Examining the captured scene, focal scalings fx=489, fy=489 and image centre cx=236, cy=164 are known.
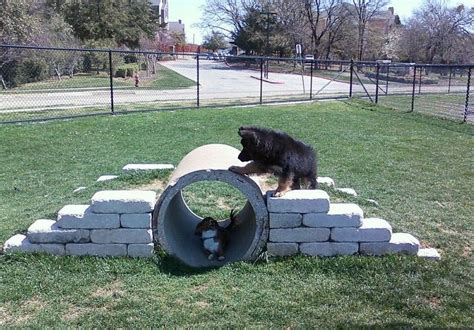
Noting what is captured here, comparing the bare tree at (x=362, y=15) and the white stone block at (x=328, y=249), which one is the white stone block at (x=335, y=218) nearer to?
the white stone block at (x=328, y=249)

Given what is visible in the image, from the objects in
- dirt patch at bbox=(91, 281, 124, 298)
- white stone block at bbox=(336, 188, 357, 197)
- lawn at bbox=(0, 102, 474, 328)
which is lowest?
dirt patch at bbox=(91, 281, 124, 298)

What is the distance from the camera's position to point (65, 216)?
15.1ft

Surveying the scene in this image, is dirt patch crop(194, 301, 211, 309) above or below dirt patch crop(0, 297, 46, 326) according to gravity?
above

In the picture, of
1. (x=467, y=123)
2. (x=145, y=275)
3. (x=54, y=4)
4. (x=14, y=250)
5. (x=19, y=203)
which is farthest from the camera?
(x=54, y=4)

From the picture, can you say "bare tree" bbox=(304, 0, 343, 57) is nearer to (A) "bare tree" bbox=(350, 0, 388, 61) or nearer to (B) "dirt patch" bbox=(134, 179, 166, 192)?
(A) "bare tree" bbox=(350, 0, 388, 61)

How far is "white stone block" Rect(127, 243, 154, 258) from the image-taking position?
4664mm

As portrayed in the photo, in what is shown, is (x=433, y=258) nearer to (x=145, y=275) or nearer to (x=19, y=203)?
(x=145, y=275)

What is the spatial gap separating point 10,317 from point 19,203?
10.9 feet

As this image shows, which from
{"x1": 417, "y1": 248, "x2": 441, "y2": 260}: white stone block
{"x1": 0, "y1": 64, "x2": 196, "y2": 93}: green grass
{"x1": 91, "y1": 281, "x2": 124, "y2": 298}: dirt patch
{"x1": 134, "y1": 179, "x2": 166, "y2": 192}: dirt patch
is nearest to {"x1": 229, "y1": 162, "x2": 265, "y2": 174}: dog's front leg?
{"x1": 91, "y1": 281, "x2": 124, "y2": 298}: dirt patch

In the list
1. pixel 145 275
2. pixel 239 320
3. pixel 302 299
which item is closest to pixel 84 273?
pixel 145 275

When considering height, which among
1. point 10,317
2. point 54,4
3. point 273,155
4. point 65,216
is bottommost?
point 10,317

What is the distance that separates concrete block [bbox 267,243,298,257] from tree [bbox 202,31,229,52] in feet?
248

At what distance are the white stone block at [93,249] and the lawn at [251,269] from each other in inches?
4.1

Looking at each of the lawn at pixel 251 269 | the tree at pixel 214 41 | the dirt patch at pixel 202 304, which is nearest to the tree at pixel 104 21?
the tree at pixel 214 41
